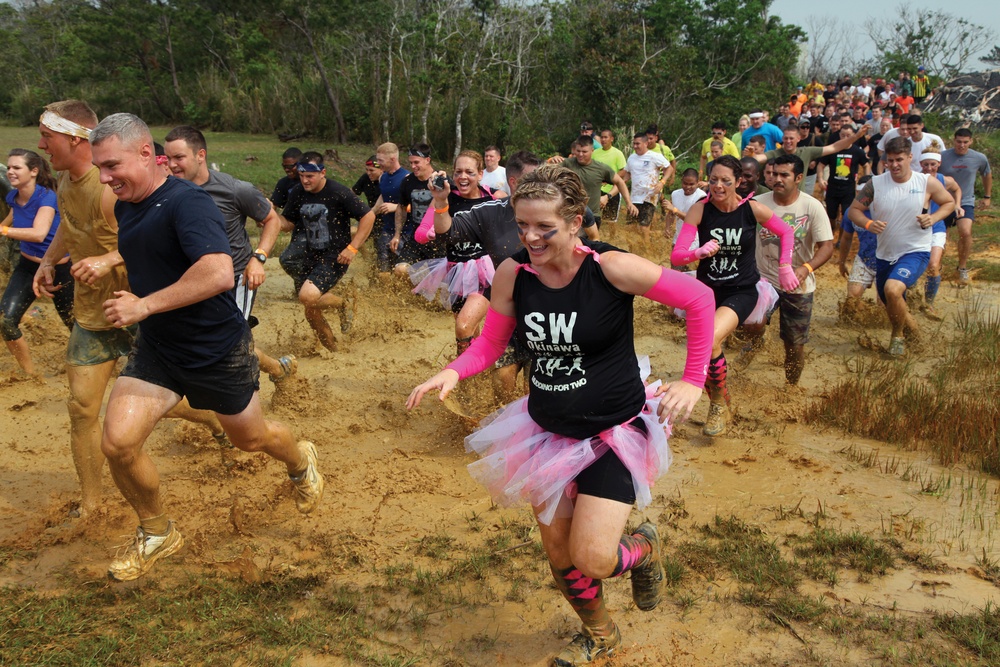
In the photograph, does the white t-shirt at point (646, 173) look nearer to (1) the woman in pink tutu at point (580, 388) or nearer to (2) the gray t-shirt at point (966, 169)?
(2) the gray t-shirt at point (966, 169)

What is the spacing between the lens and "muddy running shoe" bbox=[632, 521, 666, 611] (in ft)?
11.7

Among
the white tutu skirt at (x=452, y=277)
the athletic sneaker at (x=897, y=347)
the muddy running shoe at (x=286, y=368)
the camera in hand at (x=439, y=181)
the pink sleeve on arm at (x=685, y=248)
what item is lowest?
the muddy running shoe at (x=286, y=368)

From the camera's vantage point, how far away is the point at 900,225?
795cm

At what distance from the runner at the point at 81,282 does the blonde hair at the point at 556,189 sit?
7.91 feet

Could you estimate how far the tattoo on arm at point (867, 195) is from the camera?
27.3ft

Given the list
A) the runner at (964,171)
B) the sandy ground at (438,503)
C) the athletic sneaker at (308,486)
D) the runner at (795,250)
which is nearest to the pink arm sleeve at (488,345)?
the sandy ground at (438,503)

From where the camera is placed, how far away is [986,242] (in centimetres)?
1440

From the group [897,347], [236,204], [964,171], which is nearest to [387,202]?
[236,204]

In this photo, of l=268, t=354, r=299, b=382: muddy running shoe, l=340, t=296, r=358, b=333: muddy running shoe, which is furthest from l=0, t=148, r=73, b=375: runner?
l=340, t=296, r=358, b=333: muddy running shoe

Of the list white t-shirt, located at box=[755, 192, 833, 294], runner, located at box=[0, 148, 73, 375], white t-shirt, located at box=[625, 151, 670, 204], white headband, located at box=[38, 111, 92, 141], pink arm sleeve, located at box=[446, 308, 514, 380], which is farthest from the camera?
white t-shirt, located at box=[625, 151, 670, 204]

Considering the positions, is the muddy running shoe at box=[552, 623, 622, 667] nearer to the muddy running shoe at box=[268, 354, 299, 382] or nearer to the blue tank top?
→ the muddy running shoe at box=[268, 354, 299, 382]

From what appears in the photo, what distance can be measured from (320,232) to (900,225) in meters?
5.64

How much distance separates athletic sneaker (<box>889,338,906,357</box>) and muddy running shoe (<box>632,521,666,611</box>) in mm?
5506

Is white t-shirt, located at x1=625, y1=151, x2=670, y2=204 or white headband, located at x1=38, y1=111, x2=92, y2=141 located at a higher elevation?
white headband, located at x1=38, y1=111, x2=92, y2=141
